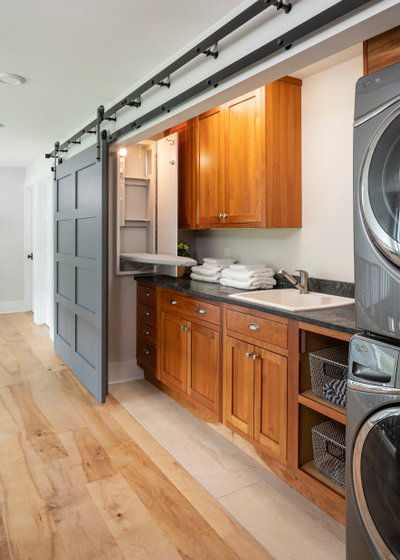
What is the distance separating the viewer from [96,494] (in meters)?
2.19

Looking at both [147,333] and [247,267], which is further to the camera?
[147,333]

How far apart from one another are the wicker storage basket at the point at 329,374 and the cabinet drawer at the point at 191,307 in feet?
2.53

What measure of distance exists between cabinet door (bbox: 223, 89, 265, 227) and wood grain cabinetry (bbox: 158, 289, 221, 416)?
66cm

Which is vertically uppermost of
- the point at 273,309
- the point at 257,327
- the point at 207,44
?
the point at 207,44

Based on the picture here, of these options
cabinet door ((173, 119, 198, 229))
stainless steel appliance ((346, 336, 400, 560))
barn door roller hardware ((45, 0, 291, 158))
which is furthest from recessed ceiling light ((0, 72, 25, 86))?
stainless steel appliance ((346, 336, 400, 560))

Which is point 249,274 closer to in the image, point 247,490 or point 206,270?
point 206,270

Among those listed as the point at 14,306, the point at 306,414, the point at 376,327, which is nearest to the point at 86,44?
the point at 376,327

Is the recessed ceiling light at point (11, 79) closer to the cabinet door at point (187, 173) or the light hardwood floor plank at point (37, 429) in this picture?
the cabinet door at point (187, 173)

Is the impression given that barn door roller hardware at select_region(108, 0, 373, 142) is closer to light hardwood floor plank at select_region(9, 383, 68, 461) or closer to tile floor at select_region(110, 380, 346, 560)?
tile floor at select_region(110, 380, 346, 560)

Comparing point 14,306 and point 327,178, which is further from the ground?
point 327,178

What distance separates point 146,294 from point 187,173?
1.04 metres

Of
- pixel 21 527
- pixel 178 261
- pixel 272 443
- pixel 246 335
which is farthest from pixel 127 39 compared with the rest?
pixel 21 527

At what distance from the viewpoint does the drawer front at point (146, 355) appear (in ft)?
11.7

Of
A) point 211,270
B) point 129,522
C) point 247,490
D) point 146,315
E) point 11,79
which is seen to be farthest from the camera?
point 146,315
